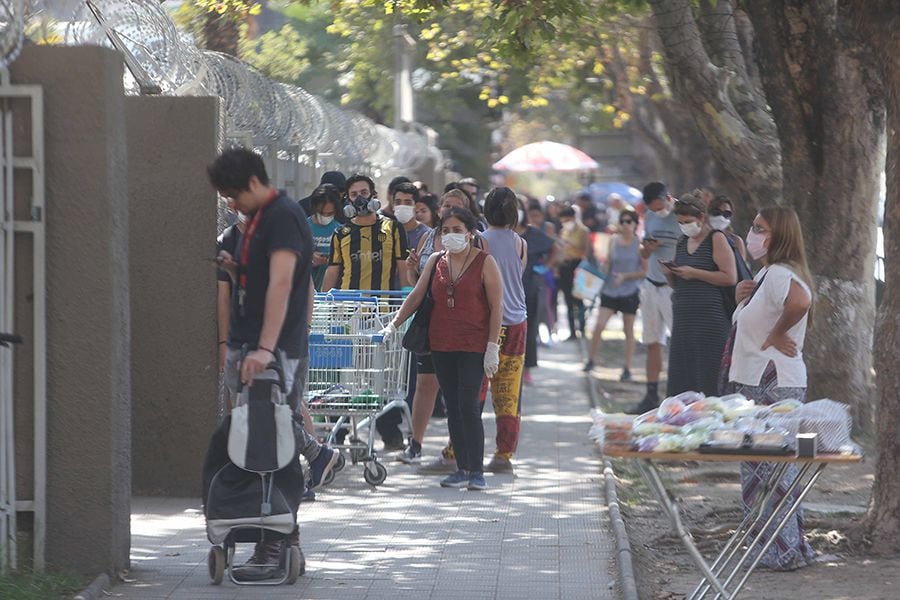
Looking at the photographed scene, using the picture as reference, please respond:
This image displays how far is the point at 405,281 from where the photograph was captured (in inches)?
428

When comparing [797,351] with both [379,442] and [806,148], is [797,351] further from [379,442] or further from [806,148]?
[379,442]

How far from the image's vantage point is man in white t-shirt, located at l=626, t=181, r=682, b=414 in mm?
13355

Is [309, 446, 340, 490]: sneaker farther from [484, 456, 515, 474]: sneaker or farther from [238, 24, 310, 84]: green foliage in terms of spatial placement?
[238, 24, 310, 84]: green foliage

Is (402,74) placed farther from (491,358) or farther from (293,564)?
(293,564)

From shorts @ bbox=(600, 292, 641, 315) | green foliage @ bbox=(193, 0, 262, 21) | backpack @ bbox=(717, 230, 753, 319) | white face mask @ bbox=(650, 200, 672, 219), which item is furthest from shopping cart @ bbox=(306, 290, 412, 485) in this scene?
shorts @ bbox=(600, 292, 641, 315)

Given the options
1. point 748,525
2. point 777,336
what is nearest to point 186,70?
point 777,336

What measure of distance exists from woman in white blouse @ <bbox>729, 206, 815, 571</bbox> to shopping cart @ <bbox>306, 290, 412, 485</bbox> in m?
2.53

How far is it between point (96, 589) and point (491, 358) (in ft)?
11.4

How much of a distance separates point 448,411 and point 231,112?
115 inches

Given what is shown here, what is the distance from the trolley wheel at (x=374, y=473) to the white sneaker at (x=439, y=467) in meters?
0.69

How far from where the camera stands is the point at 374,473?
968cm

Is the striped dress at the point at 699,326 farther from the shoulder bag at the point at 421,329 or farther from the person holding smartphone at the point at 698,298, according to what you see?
the shoulder bag at the point at 421,329

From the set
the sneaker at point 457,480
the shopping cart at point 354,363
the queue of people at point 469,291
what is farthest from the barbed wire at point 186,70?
the sneaker at point 457,480

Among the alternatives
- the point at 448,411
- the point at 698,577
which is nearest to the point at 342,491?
the point at 448,411
